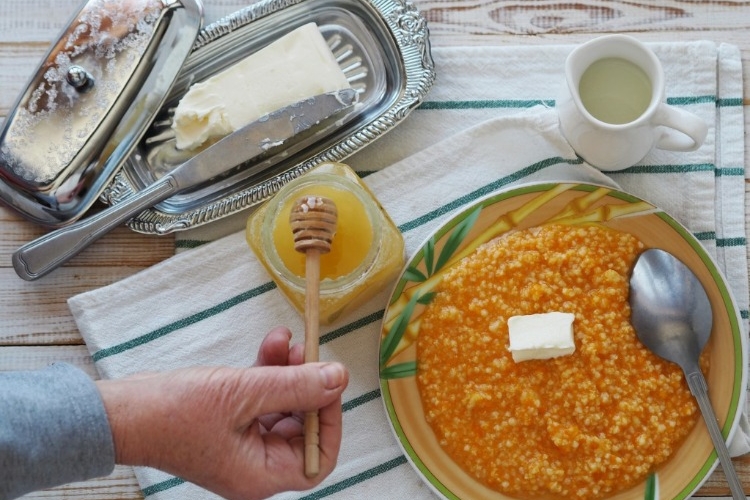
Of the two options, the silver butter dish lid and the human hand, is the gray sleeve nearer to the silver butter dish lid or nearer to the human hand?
the human hand

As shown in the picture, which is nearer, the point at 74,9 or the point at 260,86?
the point at 260,86

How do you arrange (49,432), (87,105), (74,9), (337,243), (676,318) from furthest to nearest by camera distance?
(74,9)
(87,105)
(676,318)
(337,243)
(49,432)

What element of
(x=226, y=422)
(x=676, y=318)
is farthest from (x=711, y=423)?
(x=226, y=422)

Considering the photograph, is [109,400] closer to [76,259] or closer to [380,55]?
[76,259]

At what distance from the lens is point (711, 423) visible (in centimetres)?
150

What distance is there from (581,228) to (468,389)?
388 mm

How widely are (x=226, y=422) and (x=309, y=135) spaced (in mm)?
655

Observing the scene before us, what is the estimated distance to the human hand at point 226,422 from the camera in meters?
1.27

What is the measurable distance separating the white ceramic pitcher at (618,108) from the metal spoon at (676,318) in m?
0.22

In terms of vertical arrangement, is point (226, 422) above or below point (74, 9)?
below

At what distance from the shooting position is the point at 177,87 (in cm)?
170

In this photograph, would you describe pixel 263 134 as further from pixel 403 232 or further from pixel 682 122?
pixel 682 122

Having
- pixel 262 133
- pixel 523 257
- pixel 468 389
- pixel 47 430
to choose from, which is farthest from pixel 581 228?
pixel 47 430

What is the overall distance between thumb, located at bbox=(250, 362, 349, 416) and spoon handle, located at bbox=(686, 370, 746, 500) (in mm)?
700
